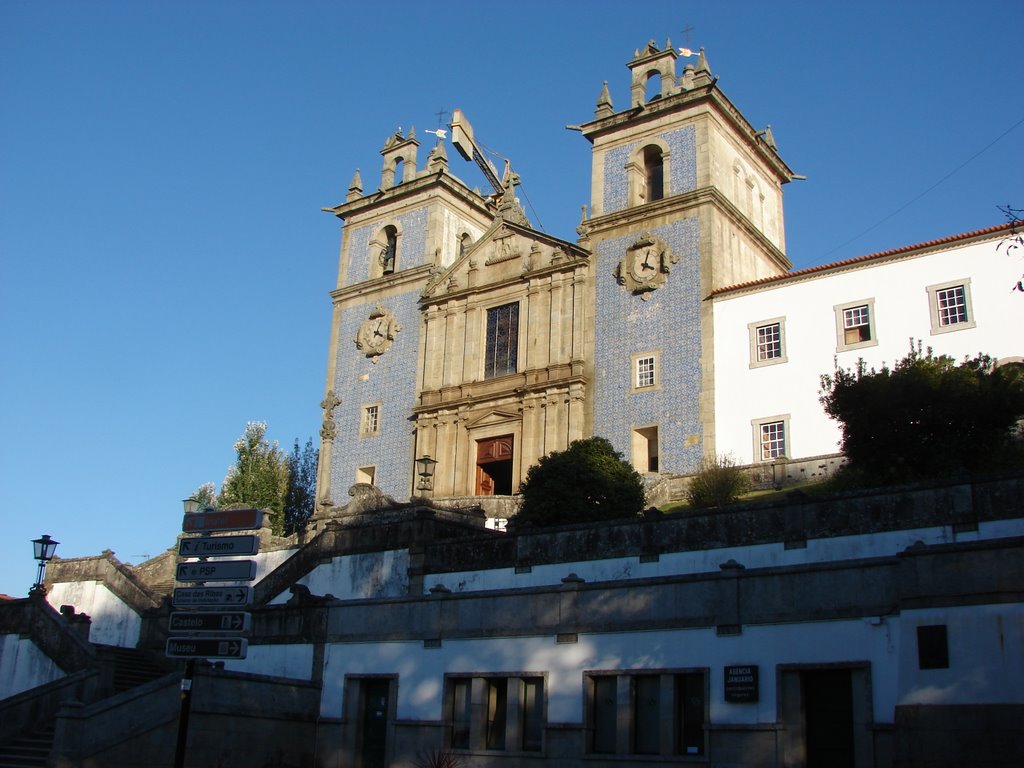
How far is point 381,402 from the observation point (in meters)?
39.2

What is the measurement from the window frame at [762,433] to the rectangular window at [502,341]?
28.8ft

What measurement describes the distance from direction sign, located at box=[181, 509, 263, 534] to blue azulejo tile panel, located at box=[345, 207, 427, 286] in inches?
1009

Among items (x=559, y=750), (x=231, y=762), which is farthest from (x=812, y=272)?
(x=231, y=762)

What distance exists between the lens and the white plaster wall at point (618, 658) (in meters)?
14.5

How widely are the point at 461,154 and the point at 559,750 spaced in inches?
1256

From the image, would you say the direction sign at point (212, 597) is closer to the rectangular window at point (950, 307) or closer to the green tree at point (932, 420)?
the green tree at point (932, 420)

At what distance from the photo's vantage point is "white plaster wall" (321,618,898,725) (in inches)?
570

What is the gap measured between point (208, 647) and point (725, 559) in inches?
353

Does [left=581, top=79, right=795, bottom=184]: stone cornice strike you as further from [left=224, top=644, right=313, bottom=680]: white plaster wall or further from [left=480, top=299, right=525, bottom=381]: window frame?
[left=224, top=644, right=313, bottom=680]: white plaster wall

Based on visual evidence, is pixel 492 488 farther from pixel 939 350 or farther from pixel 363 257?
pixel 939 350

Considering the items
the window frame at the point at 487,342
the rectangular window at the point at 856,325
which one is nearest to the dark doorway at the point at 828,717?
the rectangular window at the point at 856,325

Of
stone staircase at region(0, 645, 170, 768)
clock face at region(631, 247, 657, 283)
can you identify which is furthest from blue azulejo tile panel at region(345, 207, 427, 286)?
stone staircase at region(0, 645, 170, 768)

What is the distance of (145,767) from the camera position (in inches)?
698

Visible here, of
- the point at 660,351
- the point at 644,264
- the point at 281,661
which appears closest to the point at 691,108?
the point at 644,264
